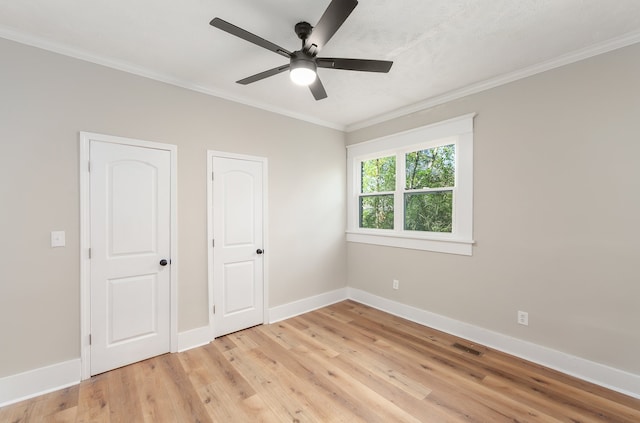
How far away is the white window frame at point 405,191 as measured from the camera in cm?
304

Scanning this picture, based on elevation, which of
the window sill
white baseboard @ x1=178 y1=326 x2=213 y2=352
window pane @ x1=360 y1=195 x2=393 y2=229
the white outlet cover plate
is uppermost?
window pane @ x1=360 y1=195 x2=393 y2=229

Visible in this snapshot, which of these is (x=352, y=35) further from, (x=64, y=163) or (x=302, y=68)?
(x=64, y=163)

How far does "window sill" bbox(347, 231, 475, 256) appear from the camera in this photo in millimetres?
3065

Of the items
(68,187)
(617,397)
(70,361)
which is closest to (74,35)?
(68,187)

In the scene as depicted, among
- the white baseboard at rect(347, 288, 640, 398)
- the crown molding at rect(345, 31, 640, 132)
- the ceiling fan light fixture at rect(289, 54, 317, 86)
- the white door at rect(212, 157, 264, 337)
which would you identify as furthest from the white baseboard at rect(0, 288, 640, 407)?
the ceiling fan light fixture at rect(289, 54, 317, 86)

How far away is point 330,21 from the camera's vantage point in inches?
60.8

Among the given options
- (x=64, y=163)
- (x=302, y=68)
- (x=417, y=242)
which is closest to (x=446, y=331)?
(x=417, y=242)

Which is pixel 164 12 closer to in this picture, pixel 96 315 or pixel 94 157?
pixel 94 157

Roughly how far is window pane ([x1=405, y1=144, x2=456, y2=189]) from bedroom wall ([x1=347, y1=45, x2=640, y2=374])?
0.34 metres

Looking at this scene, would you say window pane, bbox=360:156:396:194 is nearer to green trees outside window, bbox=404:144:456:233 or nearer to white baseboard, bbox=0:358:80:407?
green trees outside window, bbox=404:144:456:233

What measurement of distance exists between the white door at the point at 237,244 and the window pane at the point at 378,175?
1.73 metres

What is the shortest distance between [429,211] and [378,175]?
3.25 ft

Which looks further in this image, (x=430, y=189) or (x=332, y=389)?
(x=430, y=189)

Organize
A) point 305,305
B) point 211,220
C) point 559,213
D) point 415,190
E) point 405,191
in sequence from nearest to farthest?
point 559,213
point 211,220
point 415,190
point 405,191
point 305,305
